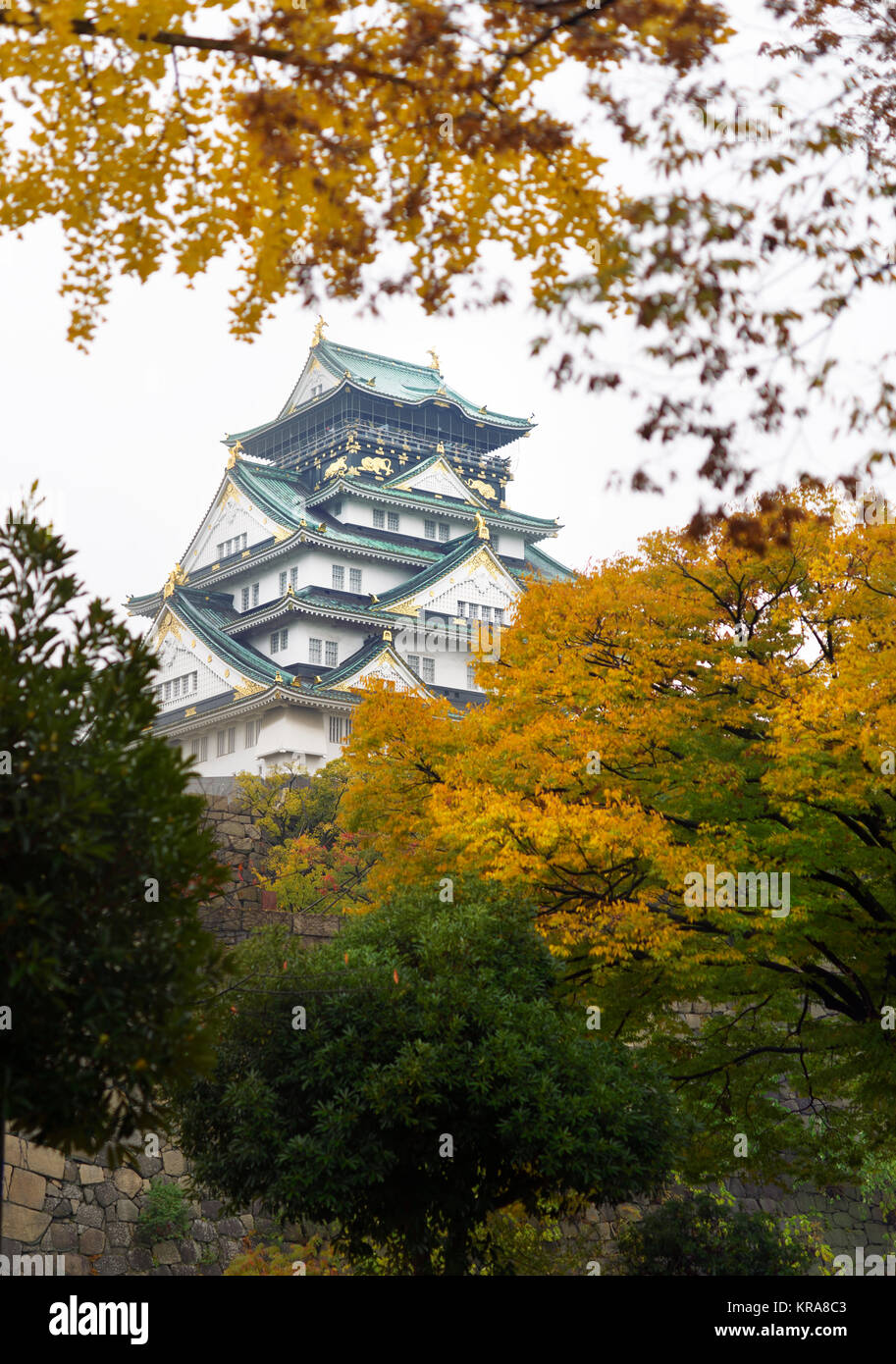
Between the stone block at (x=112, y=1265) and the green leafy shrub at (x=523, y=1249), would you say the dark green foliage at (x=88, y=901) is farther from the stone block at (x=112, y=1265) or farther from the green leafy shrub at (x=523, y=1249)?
the stone block at (x=112, y=1265)

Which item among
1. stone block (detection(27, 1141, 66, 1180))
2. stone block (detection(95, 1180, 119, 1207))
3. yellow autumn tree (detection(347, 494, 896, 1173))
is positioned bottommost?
stone block (detection(95, 1180, 119, 1207))

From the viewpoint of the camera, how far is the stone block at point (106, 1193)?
44.8 feet

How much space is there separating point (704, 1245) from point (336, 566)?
32217mm

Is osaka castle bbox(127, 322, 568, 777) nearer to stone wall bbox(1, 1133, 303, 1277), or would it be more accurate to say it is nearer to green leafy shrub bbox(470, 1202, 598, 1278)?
green leafy shrub bbox(470, 1202, 598, 1278)

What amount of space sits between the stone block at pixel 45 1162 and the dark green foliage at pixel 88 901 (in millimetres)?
7739

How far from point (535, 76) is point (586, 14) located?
31 cm

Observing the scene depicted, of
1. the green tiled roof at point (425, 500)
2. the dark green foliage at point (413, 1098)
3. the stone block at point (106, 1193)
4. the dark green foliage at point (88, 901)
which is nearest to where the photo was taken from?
the dark green foliage at point (88, 901)

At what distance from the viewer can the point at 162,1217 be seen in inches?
546

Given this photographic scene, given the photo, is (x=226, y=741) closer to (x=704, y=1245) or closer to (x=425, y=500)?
(x=425, y=500)

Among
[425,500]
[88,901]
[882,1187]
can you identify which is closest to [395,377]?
[425,500]

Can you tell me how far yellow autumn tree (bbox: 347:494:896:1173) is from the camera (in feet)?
39.6

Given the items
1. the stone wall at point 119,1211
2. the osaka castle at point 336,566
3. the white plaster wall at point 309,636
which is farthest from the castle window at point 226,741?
the stone wall at point 119,1211

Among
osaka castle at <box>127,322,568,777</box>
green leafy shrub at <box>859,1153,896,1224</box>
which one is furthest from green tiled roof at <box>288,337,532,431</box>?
green leafy shrub at <box>859,1153,896,1224</box>

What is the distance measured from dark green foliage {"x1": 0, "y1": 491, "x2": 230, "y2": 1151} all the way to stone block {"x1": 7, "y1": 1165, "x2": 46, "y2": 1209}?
7.58m
